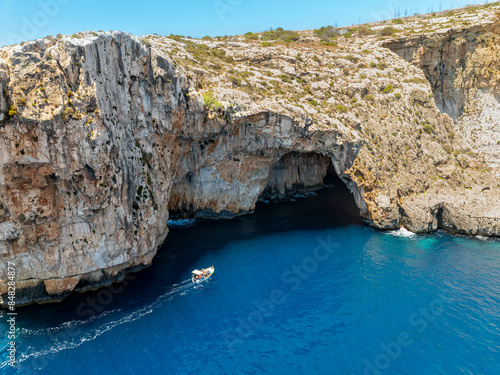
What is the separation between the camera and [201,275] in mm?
32250

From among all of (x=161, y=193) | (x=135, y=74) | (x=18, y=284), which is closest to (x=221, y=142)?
(x=161, y=193)

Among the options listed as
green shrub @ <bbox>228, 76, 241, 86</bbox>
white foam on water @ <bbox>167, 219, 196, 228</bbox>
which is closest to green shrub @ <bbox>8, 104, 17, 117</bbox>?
green shrub @ <bbox>228, 76, 241, 86</bbox>

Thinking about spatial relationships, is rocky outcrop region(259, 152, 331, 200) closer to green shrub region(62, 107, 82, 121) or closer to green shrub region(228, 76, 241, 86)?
green shrub region(228, 76, 241, 86)

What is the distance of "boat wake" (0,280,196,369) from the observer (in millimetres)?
22953

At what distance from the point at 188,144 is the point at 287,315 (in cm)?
2408

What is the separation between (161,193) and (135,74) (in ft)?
43.2

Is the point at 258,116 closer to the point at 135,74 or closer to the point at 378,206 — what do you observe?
the point at 135,74

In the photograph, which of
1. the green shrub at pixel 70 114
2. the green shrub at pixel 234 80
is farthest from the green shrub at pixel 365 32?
the green shrub at pixel 70 114

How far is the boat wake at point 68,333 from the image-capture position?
22953 mm

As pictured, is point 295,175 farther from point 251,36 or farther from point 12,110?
point 12,110

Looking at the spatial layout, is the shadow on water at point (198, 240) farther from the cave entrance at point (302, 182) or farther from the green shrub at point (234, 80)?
the green shrub at point (234, 80)

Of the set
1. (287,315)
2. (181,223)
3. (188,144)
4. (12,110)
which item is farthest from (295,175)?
(12,110)

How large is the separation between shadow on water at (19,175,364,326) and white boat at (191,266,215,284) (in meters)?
1.21

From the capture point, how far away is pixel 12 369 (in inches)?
845
